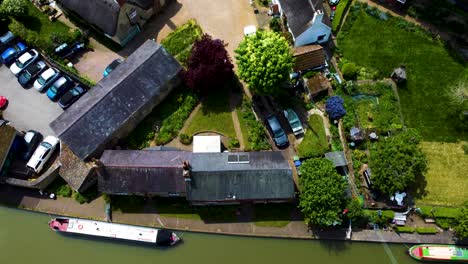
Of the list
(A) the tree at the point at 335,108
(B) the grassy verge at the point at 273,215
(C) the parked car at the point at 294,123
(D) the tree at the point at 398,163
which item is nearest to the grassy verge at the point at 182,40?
(C) the parked car at the point at 294,123

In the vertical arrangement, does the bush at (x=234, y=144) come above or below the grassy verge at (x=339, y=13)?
below

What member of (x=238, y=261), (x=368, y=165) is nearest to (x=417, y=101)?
(x=368, y=165)

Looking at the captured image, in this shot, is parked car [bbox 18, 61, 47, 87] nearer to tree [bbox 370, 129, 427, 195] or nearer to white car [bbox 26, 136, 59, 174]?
white car [bbox 26, 136, 59, 174]

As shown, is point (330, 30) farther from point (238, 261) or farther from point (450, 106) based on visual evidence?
point (238, 261)

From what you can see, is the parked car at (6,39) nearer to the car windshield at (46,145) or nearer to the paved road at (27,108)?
the paved road at (27,108)

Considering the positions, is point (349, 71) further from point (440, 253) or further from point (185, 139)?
point (440, 253)

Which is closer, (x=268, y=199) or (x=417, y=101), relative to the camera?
(x=268, y=199)
